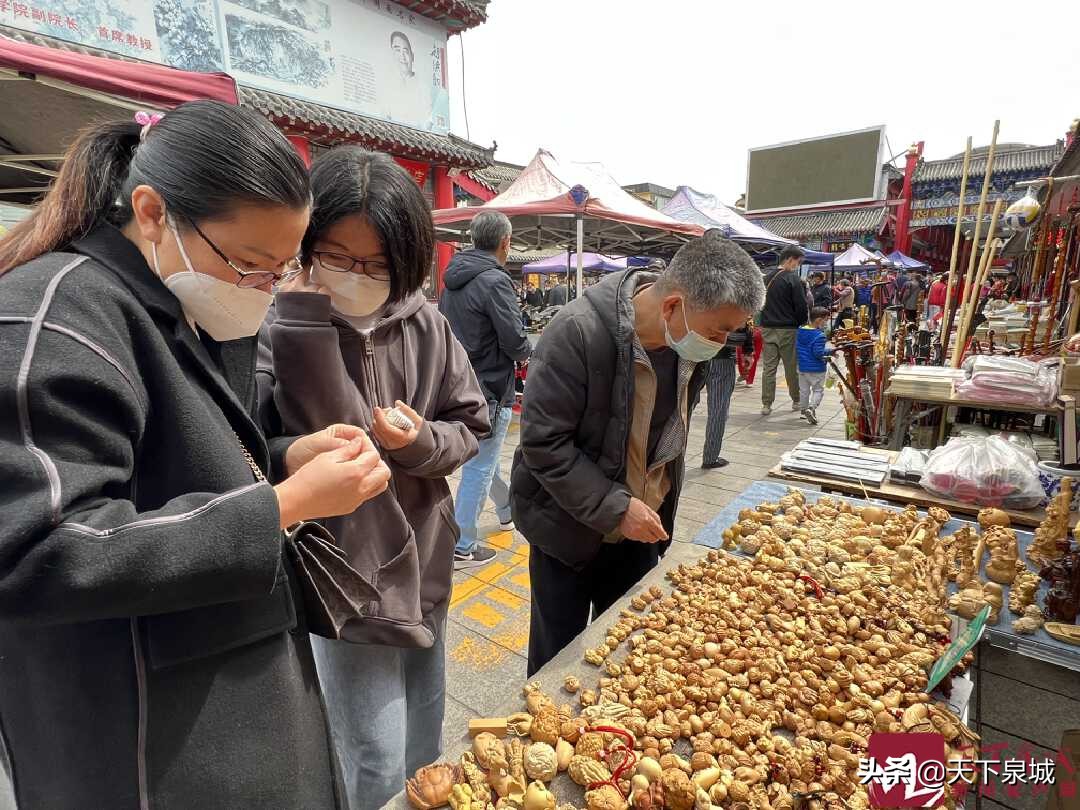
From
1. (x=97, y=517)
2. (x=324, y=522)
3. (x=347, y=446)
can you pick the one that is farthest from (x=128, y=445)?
(x=324, y=522)

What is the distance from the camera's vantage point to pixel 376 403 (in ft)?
→ 4.02

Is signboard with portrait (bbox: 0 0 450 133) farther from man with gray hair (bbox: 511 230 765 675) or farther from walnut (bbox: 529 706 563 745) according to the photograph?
walnut (bbox: 529 706 563 745)

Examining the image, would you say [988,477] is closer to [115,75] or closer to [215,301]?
[215,301]

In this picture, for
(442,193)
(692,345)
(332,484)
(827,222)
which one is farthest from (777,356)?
(827,222)

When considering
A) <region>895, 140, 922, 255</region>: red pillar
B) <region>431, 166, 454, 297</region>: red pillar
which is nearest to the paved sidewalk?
<region>431, 166, 454, 297</region>: red pillar

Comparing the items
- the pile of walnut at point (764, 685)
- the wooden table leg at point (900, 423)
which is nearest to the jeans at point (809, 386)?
the wooden table leg at point (900, 423)

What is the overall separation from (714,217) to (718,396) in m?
5.06

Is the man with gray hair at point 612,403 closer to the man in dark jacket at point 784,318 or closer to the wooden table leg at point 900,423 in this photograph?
the wooden table leg at point 900,423

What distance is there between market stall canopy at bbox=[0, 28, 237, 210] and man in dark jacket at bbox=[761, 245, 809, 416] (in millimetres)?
5593

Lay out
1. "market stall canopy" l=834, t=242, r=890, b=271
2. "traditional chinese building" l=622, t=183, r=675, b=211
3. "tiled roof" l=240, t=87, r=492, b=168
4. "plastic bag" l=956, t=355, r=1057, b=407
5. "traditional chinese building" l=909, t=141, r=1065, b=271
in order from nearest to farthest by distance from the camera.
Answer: "plastic bag" l=956, t=355, r=1057, b=407, "tiled roof" l=240, t=87, r=492, b=168, "market stall canopy" l=834, t=242, r=890, b=271, "traditional chinese building" l=909, t=141, r=1065, b=271, "traditional chinese building" l=622, t=183, r=675, b=211

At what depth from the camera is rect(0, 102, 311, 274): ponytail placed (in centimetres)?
74

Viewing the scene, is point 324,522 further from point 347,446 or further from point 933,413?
point 933,413

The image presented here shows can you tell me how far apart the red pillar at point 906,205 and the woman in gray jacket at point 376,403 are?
25372 millimetres

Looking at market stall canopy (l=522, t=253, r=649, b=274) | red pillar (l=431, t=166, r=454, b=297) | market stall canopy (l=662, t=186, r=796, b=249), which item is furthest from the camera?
market stall canopy (l=522, t=253, r=649, b=274)
